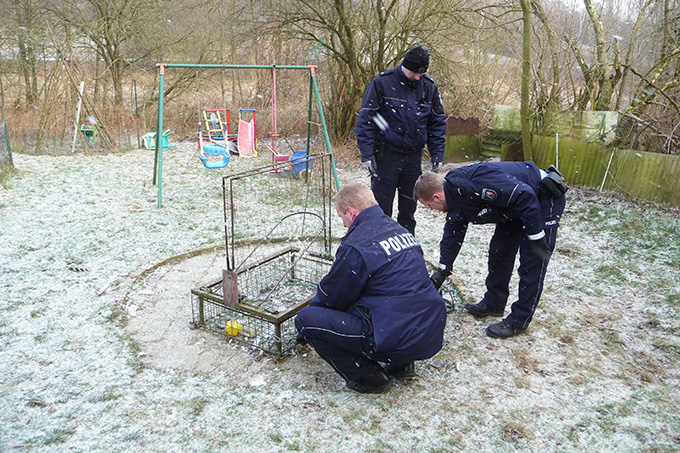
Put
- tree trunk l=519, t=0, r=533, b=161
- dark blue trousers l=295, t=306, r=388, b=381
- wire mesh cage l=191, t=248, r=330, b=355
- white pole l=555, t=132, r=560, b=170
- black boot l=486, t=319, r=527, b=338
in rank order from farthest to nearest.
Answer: white pole l=555, t=132, r=560, b=170 → tree trunk l=519, t=0, r=533, b=161 → black boot l=486, t=319, r=527, b=338 → wire mesh cage l=191, t=248, r=330, b=355 → dark blue trousers l=295, t=306, r=388, b=381

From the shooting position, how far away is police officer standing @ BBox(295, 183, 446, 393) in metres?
2.49

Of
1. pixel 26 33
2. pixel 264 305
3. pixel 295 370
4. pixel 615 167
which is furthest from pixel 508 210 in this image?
pixel 26 33

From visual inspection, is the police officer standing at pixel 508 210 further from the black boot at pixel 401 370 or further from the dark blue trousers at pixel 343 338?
the dark blue trousers at pixel 343 338

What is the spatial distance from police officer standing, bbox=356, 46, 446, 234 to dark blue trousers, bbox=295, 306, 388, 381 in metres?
2.03

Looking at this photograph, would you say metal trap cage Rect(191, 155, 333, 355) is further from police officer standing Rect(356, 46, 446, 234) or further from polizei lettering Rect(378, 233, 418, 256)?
polizei lettering Rect(378, 233, 418, 256)

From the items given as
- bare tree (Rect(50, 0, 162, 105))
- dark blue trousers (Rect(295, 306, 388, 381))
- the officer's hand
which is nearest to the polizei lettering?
dark blue trousers (Rect(295, 306, 388, 381))

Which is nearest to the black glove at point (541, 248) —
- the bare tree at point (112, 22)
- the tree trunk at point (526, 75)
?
the tree trunk at point (526, 75)

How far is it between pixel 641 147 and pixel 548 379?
17.2ft

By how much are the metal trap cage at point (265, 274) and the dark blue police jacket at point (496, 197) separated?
100cm

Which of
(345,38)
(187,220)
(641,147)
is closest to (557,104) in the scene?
(641,147)

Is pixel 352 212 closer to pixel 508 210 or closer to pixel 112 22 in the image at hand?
pixel 508 210

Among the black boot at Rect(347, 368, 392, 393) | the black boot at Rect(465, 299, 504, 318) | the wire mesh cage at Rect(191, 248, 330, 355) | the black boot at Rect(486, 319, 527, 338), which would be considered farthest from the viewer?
the black boot at Rect(465, 299, 504, 318)

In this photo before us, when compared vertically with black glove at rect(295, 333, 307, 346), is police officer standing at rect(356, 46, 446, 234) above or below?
above

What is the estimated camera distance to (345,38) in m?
9.27
